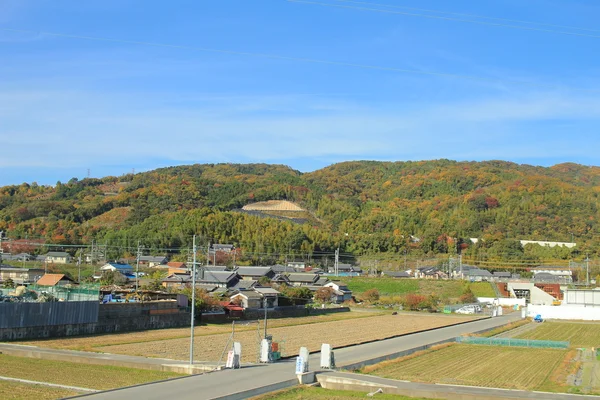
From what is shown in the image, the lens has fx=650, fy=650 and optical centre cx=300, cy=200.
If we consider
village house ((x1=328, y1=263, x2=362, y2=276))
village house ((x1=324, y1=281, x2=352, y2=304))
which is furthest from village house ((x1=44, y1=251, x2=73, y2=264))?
village house ((x1=324, y1=281, x2=352, y2=304))

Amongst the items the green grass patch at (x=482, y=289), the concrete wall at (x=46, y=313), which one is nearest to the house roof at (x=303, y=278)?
the green grass patch at (x=482, y=289)

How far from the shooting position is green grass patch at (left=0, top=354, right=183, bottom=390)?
609 inches

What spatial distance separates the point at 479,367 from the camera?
856 inches

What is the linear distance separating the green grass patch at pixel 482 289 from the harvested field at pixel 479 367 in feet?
132

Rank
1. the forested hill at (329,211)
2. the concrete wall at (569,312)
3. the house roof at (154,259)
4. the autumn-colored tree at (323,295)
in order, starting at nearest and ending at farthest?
the concrete wall at (569,312) → the autumn-colored tree at (323,295) → the house roof at (154,259) → the forested hill at (329,211)

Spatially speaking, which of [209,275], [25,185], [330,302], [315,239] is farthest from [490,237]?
[25,185]

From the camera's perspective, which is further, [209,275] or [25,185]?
[25,185]

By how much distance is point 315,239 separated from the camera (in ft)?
322

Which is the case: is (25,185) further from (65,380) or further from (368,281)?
(65,380)

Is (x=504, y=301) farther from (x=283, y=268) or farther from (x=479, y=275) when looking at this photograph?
(x=283, y=268)

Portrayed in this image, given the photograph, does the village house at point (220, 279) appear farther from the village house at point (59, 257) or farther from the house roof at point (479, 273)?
the house roof at point (479, 273)

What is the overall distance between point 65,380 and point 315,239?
83.1 meters

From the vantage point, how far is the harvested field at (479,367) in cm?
1827

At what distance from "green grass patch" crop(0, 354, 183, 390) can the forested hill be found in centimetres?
6745
